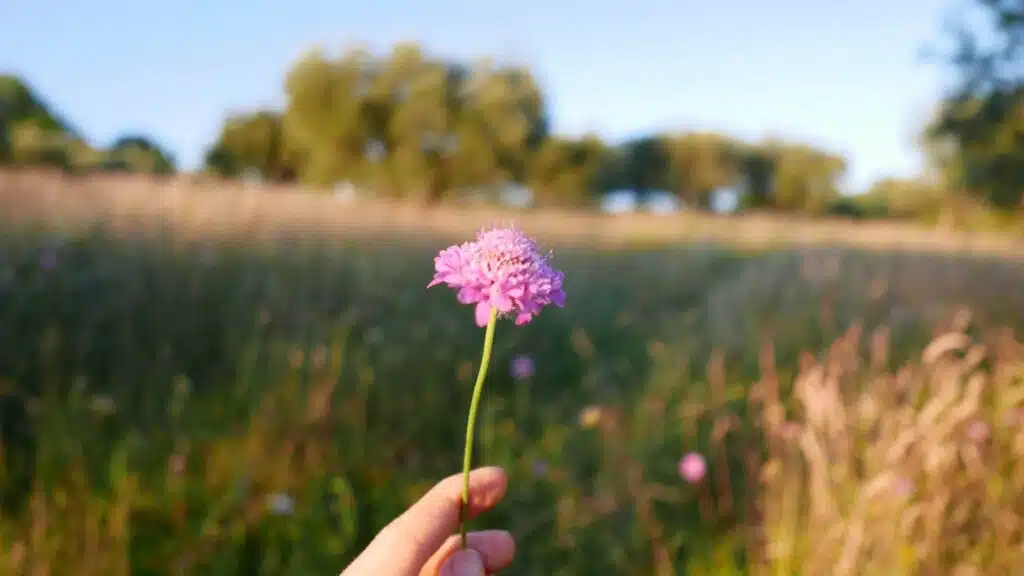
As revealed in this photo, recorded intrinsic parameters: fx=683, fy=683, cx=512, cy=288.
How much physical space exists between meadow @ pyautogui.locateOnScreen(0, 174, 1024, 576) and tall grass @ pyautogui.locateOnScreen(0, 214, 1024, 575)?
1 centimetres

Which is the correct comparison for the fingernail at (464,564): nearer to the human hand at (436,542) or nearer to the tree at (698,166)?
the human hand at (436,542)

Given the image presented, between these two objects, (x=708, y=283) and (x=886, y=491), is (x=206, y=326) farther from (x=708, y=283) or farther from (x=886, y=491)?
(x=708, y=283)

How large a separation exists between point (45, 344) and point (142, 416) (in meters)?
0.50

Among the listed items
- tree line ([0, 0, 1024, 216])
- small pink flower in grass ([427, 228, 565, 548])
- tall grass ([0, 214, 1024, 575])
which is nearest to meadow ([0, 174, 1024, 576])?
tall grass ([0, 214, 1024, 575])

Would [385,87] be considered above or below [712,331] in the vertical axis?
above

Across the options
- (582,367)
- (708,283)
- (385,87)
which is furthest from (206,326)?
(385,87)

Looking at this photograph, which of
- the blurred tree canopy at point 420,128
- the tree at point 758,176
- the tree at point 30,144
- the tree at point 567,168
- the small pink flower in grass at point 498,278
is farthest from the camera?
the tree at point 758,176

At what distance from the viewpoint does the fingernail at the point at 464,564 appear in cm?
57

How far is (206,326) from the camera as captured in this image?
3.38 meters

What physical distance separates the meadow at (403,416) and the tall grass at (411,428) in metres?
0.01

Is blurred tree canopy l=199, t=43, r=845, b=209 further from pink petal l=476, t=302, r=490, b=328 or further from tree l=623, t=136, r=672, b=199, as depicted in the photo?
tree l=623, t=136, r=672, b=199

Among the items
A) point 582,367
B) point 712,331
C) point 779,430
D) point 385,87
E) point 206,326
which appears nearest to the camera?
point 779,430

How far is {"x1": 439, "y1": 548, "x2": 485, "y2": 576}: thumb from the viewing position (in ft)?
1.86

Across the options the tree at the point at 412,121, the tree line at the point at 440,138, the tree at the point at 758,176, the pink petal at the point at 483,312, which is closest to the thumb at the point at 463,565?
the pink petal at the point at 483,312
